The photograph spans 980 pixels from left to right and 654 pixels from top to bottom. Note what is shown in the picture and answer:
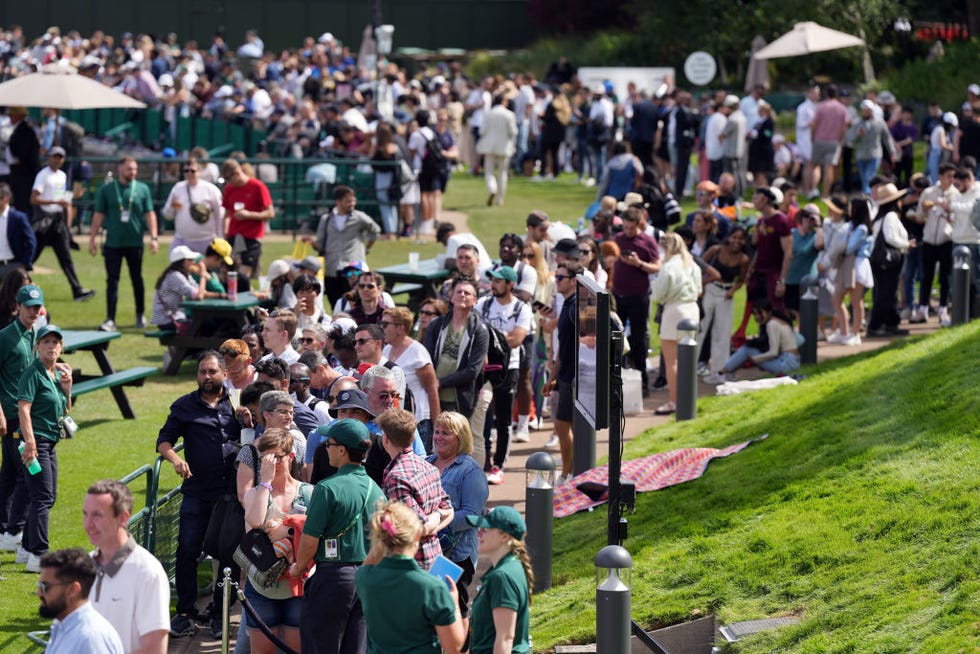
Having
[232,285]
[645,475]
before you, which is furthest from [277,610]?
[232,285]

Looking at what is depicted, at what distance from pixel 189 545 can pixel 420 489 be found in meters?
2.44

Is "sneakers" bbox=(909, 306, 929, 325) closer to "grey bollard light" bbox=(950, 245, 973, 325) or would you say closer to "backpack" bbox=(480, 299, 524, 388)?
"grey bollard light" bbox=(950, 245, 973, 325)

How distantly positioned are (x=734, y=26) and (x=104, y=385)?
30683 millimetres

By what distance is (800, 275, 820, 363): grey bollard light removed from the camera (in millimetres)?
17297

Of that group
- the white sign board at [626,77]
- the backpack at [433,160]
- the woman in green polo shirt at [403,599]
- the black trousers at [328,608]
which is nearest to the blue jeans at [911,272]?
the backpack at [433,160]

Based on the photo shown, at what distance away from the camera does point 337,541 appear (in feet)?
26.9

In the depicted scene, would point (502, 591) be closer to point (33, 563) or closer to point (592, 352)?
point (592, 352)

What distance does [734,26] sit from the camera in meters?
43.1

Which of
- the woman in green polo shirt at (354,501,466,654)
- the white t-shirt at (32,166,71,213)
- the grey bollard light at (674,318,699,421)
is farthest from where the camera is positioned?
the white t-shirt at (32,166,71,213)

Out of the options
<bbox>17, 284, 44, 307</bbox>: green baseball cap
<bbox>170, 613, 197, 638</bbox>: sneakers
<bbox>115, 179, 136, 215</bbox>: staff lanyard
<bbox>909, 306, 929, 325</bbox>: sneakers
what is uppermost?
<bbox>115, 179, 136, 215</bbox>: staff lanyard

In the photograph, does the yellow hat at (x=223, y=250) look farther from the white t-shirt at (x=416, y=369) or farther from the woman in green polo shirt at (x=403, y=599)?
the woman in green polo shirt at (x=403, y=599)

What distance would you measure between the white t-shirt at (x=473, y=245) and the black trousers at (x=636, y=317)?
4.57ft

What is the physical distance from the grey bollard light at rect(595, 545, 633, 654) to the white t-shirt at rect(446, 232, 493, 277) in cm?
734

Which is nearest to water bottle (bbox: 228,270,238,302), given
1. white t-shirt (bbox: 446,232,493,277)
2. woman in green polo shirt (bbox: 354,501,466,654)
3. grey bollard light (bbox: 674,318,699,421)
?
white t-shirt (bbox: 446,232,493,277)
